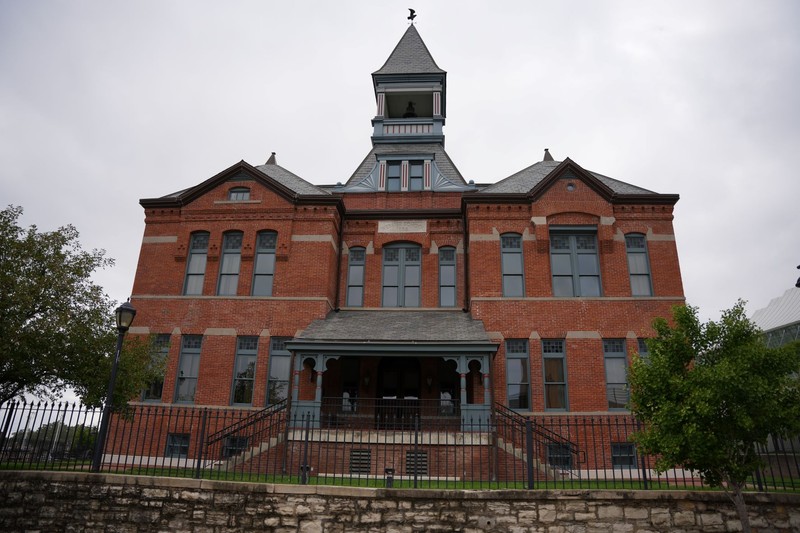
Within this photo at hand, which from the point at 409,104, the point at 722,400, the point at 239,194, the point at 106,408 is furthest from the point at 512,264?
the point at 106,408

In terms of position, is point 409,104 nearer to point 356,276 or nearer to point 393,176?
point 393,176

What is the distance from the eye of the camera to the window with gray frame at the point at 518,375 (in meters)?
18.8

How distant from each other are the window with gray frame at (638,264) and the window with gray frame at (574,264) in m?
1.32

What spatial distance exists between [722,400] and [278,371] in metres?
14.5

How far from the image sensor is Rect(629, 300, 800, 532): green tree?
9.27 meters

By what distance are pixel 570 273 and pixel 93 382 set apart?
15992mm

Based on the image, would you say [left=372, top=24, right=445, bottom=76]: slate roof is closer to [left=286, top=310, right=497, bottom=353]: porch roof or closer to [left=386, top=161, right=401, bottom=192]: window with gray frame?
[left=386, top=161, right=401, bottom=192]: window with gray frame

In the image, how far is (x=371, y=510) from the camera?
10.3m

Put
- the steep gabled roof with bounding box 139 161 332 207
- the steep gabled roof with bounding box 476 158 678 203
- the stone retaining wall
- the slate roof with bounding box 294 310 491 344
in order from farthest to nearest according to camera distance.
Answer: the steep gabled roof with bounding box 139 161 332 207 → the steep gabled roof with bounding box 476 158 678 203 → the slate roof with bounding box 294 310 491 344 → the stone retaining wall

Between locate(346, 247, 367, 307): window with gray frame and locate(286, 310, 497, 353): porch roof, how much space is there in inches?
47.7

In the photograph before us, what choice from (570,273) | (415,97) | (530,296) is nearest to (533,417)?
(530,296)

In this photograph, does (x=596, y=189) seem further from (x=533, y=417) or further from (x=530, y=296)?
(x=533, y=417)

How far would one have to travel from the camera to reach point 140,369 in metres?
15.3

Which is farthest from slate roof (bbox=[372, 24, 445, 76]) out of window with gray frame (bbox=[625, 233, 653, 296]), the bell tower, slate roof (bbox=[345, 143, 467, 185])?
window with gray frame (bbox=[625, 233, 653, 296])
